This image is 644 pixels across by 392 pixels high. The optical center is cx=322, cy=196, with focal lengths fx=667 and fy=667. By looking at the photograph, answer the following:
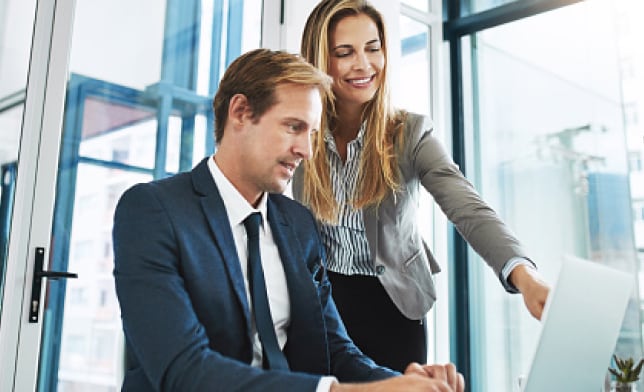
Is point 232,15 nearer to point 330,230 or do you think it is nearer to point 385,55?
point 385,55

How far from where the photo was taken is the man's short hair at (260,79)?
1175 millimetres

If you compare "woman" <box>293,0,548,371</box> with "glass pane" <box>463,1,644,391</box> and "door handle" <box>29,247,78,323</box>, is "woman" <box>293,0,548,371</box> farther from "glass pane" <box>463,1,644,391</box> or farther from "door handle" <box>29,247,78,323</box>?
"glass pane" <box>463,1,644,391</box>

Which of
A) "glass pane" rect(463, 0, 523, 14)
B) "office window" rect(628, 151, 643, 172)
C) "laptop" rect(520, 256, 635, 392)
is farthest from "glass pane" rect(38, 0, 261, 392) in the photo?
"office window" rect(628, 151, 643, 172)

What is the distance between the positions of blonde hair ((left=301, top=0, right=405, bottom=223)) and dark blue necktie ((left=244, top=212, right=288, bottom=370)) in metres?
0.40

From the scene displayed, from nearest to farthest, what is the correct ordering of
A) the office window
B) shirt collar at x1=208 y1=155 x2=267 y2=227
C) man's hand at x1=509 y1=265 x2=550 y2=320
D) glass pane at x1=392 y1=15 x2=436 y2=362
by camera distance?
man's hand at x1=509 y1=265 x2=550 y2=320
shirt collar at x1=208 y1=155 x2=267 y2=227
the office window
glass pane at x1=392 y1=15 x2=436 y2=362

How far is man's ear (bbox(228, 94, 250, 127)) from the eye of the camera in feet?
3.88

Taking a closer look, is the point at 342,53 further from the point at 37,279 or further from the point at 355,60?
the point at 37,279

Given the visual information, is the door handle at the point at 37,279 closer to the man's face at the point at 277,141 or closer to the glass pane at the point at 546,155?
the man's face at the point at 277,141

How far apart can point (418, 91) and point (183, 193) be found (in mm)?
2837

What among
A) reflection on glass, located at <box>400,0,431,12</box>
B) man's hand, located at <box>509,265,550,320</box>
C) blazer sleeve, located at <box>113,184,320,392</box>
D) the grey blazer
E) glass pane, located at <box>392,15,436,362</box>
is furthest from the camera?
reflection on glass, located at <box>400,0,431,12</box>

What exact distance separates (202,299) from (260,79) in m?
0.40

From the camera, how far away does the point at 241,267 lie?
110cm

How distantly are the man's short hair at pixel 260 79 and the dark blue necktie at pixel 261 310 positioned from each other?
23 cm

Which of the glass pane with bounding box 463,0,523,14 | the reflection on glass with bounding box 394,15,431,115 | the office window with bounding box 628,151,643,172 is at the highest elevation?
the glass pane with bounding box 463,0,523,14
